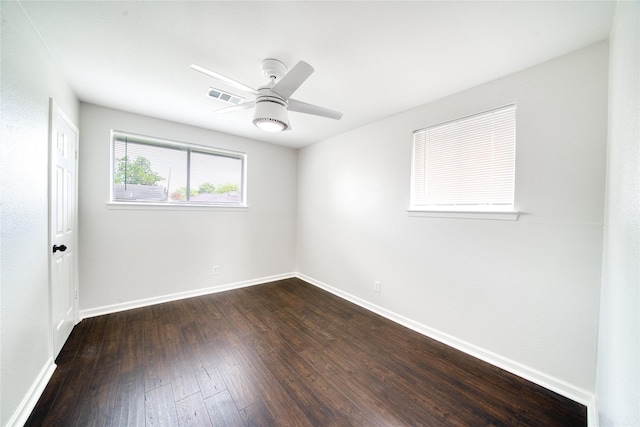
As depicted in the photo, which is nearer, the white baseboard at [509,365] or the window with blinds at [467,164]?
the white baseboard at [509,365]

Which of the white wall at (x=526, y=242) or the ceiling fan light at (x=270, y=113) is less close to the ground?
the ceiling fan light at (x=270, y=113)

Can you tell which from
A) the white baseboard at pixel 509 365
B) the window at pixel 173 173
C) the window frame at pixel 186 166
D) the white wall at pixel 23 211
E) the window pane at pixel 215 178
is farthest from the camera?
the window pane at pixel 215 178

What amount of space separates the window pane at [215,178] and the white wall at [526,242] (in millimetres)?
2363

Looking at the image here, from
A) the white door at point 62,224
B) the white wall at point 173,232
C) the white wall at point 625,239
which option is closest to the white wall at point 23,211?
the white door at point 62,224

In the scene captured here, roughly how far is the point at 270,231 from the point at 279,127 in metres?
2.54

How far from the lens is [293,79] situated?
5.25 ft

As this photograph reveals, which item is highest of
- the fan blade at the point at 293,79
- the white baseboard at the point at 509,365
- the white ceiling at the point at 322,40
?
the white ceiling at the point at 322,40

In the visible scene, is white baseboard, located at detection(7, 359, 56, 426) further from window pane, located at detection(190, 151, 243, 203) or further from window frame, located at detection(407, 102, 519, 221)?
window frame, located at detection(407, 102, 519, 221)

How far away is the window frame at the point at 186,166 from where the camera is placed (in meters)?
2.85

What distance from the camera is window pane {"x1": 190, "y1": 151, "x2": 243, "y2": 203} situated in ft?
11.5

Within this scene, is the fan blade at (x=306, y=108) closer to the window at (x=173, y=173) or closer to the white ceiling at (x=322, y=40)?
the white ceiling at (x=322, y=40)

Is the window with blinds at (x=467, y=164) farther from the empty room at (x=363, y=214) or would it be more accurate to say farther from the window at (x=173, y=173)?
the window at (x=173, y=173)

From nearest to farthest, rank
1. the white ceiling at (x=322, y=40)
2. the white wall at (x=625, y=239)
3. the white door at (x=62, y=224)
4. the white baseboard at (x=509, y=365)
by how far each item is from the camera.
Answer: the white wall at (x=625, y=239)
the white ceiling at (x=322, y=40)
the white baseboard at (x=509, y=365)
the white door at (x=62, y=224)

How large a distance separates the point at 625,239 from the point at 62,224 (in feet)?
12.6
